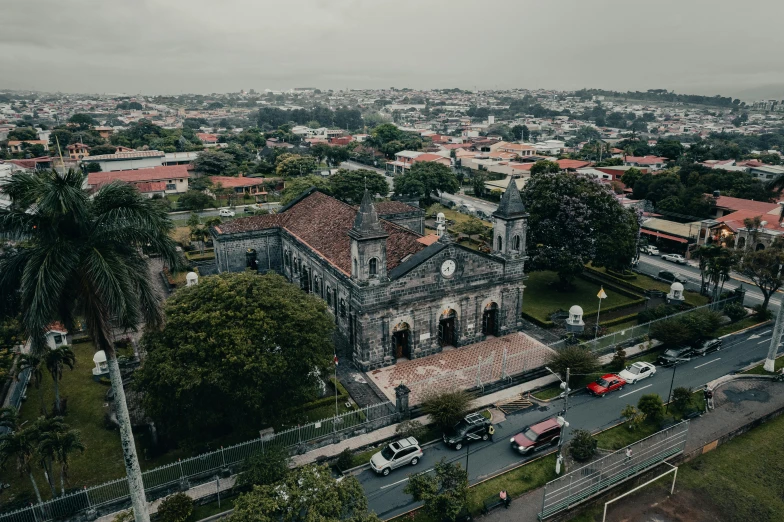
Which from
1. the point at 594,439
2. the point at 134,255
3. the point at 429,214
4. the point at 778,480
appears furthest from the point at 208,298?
the point at 429,214

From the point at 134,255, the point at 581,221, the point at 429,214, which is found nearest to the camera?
the point at 134,255

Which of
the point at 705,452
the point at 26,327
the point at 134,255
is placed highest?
the point at 134,255

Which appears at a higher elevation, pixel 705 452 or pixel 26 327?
pixel 26 327

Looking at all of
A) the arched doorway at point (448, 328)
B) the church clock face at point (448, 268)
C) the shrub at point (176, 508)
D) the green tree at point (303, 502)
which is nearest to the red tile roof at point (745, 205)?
the arched doorway at point (448, 328)

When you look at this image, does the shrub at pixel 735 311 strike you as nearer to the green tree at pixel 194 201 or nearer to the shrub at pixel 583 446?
the shrub at pixel 583 446

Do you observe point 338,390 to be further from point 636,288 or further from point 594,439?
point 636,288

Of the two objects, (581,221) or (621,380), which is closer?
(621,380)

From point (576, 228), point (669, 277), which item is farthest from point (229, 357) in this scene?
point (669, 277)
